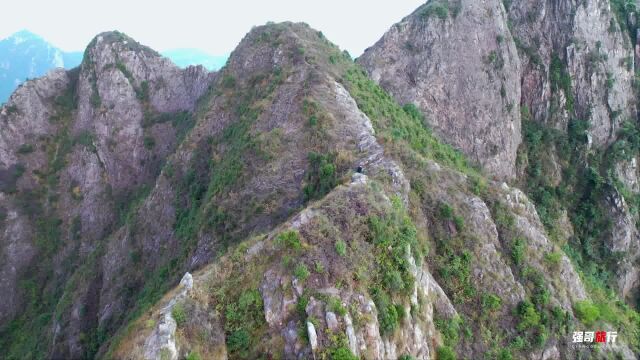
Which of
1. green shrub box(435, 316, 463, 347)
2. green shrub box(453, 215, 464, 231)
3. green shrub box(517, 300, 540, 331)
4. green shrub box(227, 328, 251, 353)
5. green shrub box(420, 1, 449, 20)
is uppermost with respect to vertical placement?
green shrub box(420, 1, 449, 20)

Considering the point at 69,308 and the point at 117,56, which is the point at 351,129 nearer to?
the point at 69,308

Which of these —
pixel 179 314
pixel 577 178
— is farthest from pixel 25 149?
pixel 577 178

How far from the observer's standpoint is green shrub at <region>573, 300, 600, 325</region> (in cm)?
2980

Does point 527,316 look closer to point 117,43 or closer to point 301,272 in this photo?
point 301,272

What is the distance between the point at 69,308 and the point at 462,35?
219ft

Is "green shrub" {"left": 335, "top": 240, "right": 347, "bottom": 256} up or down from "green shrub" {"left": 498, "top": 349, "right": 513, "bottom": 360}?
up

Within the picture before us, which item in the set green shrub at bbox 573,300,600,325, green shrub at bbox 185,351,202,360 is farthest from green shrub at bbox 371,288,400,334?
green shrub at bbox 573,300,600,325

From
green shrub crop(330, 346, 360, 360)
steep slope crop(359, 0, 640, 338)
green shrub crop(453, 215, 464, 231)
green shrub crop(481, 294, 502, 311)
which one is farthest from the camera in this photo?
steep slope crop(359, 0, 640, 338)

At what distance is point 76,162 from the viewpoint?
217ft

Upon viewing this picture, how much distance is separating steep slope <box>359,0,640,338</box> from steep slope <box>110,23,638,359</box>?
27821 mm

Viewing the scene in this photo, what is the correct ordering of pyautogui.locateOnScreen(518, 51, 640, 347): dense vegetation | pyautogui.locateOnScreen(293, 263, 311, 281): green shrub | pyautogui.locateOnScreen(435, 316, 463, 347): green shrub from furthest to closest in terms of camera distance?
pyautogui.locateOnScreen(518, 51, 640, 347): dense vegetation
pyautogui.locateOnScreen(435, 316, 463, 347): green shrub
pyautogui.locateOnScreen(293, 263, 311, 281): green shrub

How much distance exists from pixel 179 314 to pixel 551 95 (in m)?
74.2

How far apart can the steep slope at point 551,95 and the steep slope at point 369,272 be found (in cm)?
2782

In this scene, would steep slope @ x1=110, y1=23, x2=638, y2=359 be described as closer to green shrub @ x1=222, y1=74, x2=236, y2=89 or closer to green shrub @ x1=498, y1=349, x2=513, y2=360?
green shrub @ x1=498, y1=349, x2=513, y2=360
